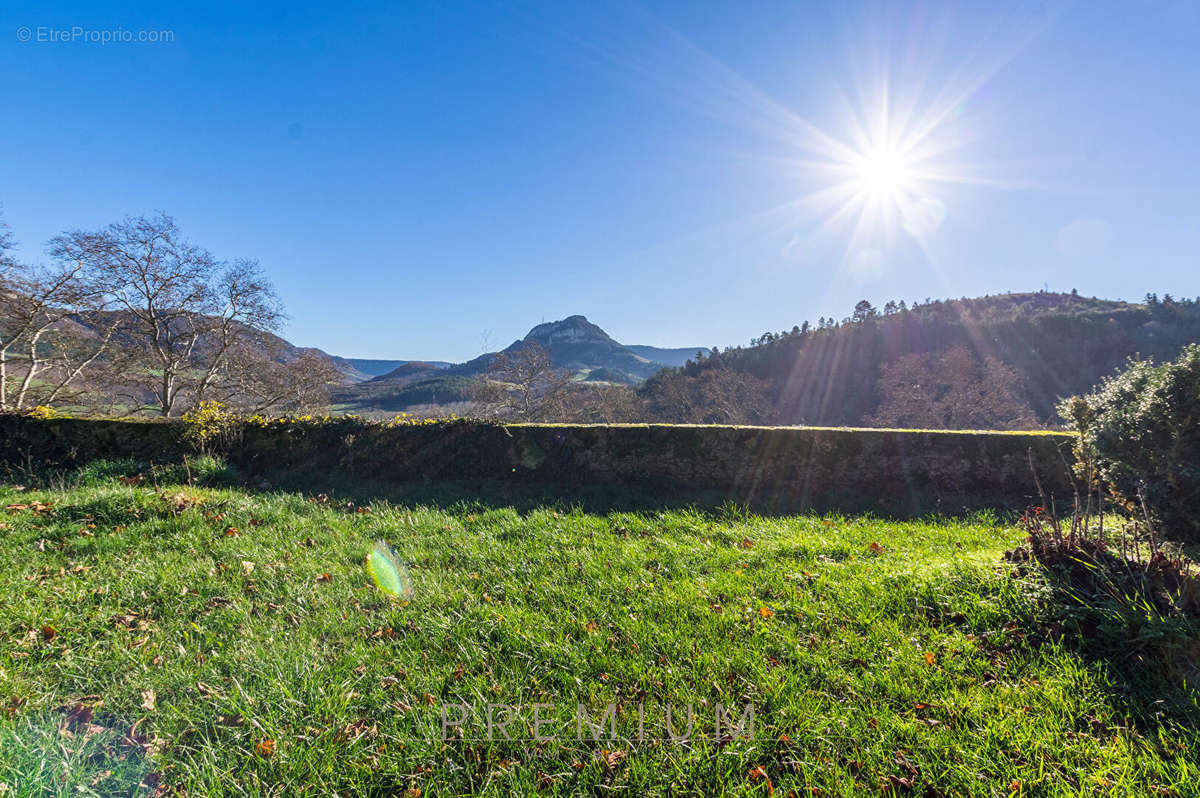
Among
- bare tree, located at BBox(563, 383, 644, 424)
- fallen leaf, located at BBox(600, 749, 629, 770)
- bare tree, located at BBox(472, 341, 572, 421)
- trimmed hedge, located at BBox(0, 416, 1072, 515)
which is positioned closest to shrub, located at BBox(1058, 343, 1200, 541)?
trimmed hedge, located at BBox(0, 416, 1072, 515)

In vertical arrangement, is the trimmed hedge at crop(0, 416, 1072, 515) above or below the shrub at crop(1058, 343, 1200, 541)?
below

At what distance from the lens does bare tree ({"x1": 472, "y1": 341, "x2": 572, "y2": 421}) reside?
2688cm

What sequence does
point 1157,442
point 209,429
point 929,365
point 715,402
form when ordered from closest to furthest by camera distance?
point 1157,442, point 209,429, point 715,402, point 929,365

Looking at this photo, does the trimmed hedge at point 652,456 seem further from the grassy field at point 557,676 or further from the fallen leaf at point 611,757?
the fallen leaf at point 611,757

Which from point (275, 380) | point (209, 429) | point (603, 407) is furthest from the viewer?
point (603, 407)

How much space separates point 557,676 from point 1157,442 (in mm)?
6484

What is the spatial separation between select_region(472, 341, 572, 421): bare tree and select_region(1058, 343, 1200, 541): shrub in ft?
77.9

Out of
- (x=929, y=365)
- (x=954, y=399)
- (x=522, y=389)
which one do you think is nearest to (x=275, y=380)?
(x=522, y=389)

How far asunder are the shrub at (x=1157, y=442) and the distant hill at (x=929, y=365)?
22585mm

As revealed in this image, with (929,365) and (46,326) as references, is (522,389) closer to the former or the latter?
(46,326)

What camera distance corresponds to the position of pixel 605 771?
6.79ft

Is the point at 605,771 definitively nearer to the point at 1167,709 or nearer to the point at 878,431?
Result: the point at 1167,709

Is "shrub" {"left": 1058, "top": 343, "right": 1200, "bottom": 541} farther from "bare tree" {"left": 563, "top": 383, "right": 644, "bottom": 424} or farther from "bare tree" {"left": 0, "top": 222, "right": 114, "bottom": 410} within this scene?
"bare tree" {"left": 0, "top": 222, "right": 114, "bottom": 410}

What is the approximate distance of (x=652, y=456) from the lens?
8547 mm
